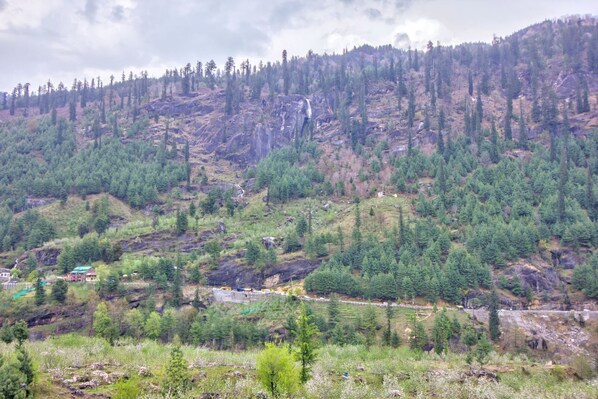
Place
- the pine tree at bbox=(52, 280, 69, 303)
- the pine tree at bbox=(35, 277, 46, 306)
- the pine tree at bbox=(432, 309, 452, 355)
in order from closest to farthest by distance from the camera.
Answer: the pine tree at bbox=(432, 309, 452, 355)
the pine tree at bbox=(35, 277, 46, 306)
the pine tree at bbox=(52, 280, 69, 303)

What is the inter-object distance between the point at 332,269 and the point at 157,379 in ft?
217

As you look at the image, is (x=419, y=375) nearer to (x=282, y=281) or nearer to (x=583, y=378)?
(x=583, y=378)

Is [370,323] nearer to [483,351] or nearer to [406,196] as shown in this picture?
[483,351]

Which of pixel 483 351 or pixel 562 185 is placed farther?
pixel 562 185

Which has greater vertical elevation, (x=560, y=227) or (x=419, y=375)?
(x=560, y=227)

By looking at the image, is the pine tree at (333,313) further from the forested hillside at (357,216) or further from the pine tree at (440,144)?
the pine tree at (440,144)

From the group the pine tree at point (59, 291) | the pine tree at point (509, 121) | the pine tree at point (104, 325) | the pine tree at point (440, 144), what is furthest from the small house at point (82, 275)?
the pine tree at point (509, 121)

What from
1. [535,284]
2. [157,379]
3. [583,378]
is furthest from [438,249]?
[157,379]

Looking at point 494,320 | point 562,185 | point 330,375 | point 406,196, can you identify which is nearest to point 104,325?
point 330,375

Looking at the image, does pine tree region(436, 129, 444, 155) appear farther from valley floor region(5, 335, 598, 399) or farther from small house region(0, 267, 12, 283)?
small house region(0, 267, 12, 283)

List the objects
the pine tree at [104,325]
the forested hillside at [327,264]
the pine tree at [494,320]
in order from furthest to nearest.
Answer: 1. the pine tree at [494,320]
2. the pine tree at [104,325]
3. the forested hillside at [327,264]

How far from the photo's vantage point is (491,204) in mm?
137625

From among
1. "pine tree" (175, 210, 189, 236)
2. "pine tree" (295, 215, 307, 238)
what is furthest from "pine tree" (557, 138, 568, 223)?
"pine tree" (175, 210, 189, 236)

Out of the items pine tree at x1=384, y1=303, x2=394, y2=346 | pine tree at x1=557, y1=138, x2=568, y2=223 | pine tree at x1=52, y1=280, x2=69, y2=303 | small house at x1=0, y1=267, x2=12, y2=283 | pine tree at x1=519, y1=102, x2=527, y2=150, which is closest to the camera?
pine tree at x1=384, y1=303, x2=394, y2=346
